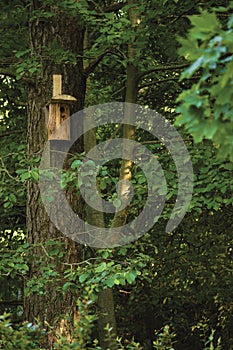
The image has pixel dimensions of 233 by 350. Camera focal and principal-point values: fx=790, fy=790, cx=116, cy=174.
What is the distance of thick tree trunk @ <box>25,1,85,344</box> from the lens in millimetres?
6723

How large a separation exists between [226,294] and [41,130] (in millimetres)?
4564

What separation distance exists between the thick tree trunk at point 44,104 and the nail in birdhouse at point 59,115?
335 millimetres

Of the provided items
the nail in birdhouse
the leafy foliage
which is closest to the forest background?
the leafy foliage

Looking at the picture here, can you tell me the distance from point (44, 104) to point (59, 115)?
0.58m

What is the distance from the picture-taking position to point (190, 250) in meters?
10.5

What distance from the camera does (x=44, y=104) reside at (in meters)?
7.04

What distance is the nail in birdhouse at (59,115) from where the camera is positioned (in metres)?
6.45

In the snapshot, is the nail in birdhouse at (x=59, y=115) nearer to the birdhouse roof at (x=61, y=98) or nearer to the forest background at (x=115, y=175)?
the birdhouse roof at (x=61, y=98)

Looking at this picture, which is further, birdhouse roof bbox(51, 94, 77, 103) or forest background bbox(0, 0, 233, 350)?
birdhouse roof bbox(51, 94, 77, 103)

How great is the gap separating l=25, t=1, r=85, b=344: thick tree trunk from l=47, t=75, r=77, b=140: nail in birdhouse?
0.33 meters

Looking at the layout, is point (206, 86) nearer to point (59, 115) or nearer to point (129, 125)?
point (59, 115)

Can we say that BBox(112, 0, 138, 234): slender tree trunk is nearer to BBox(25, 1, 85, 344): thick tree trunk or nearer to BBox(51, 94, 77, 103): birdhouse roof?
BBox(25, 1, 85, 344): thick tree trunk

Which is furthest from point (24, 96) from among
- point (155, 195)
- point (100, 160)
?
point (155, 195)

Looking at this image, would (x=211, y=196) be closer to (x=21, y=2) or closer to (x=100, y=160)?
(x=100, y=160)
